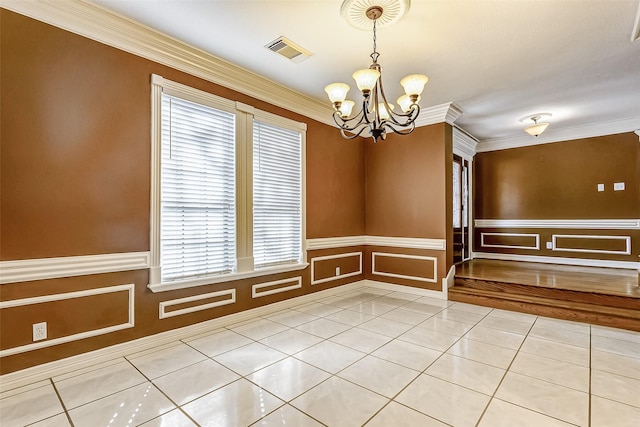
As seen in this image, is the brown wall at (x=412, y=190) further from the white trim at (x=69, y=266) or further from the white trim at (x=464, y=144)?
the white trim at (x=69, y=266)

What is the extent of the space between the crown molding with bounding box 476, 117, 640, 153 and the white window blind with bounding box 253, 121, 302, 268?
472 cm

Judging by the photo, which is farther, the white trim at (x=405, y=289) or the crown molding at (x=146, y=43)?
the white trim at (x=405, y=289)

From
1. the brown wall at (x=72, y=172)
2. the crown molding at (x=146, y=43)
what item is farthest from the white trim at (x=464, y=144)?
the brown wall at (x=72, y=172)

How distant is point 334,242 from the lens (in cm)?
492

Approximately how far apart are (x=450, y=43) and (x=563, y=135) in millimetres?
4534

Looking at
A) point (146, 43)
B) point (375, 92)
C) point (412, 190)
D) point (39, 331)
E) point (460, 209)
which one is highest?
point (146, 43)

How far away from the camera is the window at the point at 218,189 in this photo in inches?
117

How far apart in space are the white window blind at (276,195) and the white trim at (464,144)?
10.4ft

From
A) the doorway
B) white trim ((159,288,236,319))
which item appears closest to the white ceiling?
the doorway

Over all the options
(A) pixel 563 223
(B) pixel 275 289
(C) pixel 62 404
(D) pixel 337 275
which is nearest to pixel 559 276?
(A) pixel 563 223

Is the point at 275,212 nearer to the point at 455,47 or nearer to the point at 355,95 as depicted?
the point at 355,95

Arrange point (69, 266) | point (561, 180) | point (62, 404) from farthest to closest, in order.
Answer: point (561, 180)
point (69, 266)
point (62, 404)

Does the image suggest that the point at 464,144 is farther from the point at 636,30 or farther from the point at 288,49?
the point at 288,49

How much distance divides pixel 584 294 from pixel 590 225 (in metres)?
2.71
